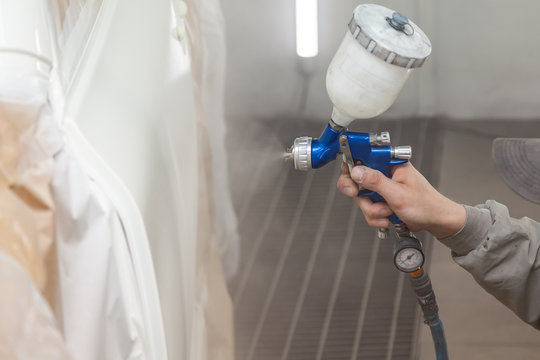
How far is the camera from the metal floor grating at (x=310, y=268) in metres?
2.03

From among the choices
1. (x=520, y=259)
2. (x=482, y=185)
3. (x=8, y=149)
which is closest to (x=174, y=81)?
(x=8, y=149)

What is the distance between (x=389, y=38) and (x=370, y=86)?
69 millimetres

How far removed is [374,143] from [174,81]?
1.26 ft

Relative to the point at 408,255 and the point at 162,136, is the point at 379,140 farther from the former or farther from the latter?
the point at 162,136

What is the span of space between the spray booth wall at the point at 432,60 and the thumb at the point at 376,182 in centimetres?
186

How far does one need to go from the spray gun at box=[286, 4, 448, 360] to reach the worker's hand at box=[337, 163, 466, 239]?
2 centimetres

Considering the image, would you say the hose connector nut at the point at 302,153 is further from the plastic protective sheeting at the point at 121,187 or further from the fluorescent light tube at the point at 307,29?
the fluorescent light tube at the point at 307,29

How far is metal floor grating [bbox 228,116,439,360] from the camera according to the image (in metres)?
2.03

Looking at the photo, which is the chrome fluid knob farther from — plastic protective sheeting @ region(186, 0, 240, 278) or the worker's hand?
plastic protective sheeting @ region(186, 0, 240, 278)

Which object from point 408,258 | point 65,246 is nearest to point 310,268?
point 408,258

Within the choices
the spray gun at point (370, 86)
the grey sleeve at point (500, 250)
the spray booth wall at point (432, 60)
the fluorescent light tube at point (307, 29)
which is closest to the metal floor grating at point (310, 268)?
the spray booth wall at point (432, 60)

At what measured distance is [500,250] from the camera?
3.79 feet

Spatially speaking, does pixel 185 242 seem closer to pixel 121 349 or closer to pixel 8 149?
pixel 121 349

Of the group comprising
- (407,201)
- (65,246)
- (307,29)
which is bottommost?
(307,29)
